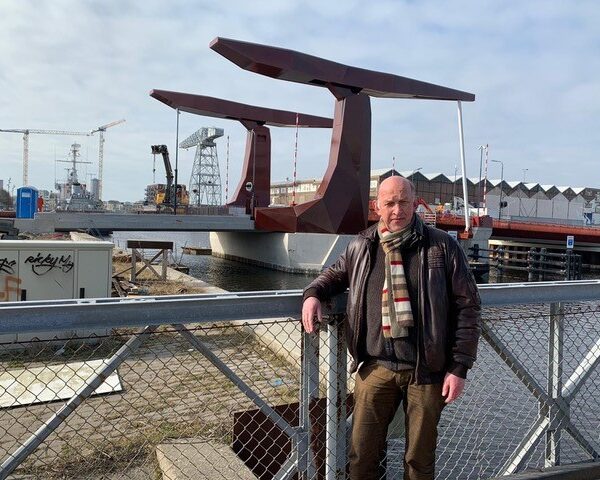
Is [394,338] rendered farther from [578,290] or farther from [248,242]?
[248,242]

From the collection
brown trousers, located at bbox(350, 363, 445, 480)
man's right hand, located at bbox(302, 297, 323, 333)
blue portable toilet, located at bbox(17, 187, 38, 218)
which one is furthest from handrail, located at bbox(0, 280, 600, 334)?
blue portable toilet, located at bbox(17, 187, 38, 218)

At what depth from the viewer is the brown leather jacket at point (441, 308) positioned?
2469 millimetres

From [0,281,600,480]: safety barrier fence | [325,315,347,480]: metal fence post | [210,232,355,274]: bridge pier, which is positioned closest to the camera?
[0,281,600,480]: safety barrier fence

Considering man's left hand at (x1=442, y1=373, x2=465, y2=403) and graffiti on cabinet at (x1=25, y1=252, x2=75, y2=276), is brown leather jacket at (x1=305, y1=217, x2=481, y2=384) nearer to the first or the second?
man's left hand at (x1=442, y1=373, x2=465, y2=403)

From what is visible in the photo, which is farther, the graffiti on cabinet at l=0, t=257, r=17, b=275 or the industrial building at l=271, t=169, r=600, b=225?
the industrial building at l=271, t=169, r=600, b=225

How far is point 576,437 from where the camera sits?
3.44 metres

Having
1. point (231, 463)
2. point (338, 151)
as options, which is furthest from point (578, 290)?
point (338, 151)

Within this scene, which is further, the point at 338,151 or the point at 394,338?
the point at 338,151

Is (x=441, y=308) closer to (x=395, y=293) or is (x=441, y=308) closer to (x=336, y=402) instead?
(x=395, y=293)

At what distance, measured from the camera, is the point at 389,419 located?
8.73 feet

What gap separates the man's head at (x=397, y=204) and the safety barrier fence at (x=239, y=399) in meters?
0.48

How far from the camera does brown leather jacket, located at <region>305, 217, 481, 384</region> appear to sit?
247 centimetres

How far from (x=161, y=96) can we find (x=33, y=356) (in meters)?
29.0

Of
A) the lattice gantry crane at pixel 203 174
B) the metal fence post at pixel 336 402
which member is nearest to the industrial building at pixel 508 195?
the lattice gantry crane at pixel 203 174
